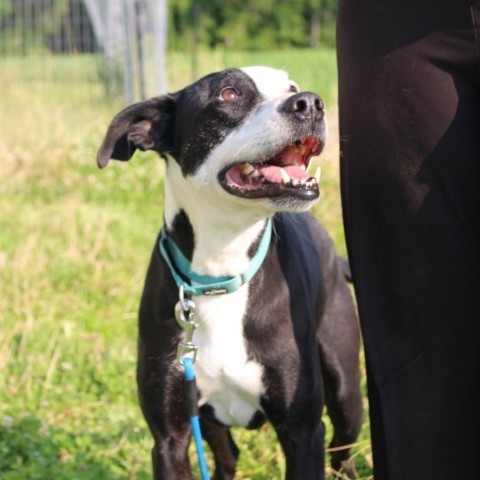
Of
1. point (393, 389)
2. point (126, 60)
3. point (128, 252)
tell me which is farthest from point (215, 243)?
point (126, 60)

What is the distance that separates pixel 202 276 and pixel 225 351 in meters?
0.27

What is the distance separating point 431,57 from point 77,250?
452cm

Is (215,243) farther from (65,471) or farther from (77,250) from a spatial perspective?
(77,250)

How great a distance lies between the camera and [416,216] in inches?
93.0

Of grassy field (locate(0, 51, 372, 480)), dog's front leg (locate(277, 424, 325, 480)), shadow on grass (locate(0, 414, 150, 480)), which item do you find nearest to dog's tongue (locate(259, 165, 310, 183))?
dog's front leg (locate(277, 424, 325, 480))

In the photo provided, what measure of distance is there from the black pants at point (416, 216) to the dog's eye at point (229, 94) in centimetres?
69

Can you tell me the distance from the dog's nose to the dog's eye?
0.29 meters

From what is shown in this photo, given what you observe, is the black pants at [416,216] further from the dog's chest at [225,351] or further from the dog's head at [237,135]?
the dog's chest at [225,351]

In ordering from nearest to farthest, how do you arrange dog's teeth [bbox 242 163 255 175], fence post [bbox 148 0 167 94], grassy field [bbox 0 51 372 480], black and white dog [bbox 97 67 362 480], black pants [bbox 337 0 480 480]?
black pants [bbox 337 0 480 480]
dog's teeth [bbox 242 163 255 175]
black and white dog [bbox 97 67 362 480]
grassy field [bbox 0 51 372 480]
fence post [bbox 148 0 167 94]

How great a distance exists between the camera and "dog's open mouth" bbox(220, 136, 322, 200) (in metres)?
2.87

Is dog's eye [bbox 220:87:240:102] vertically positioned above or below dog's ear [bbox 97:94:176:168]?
above

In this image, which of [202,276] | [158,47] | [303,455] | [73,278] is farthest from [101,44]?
[303,455]

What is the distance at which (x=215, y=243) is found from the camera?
317 centimetres

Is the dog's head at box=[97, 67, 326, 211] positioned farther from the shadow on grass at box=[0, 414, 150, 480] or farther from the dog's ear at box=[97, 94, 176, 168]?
the shadow on grass at box=[0, 414, 150, 480]
